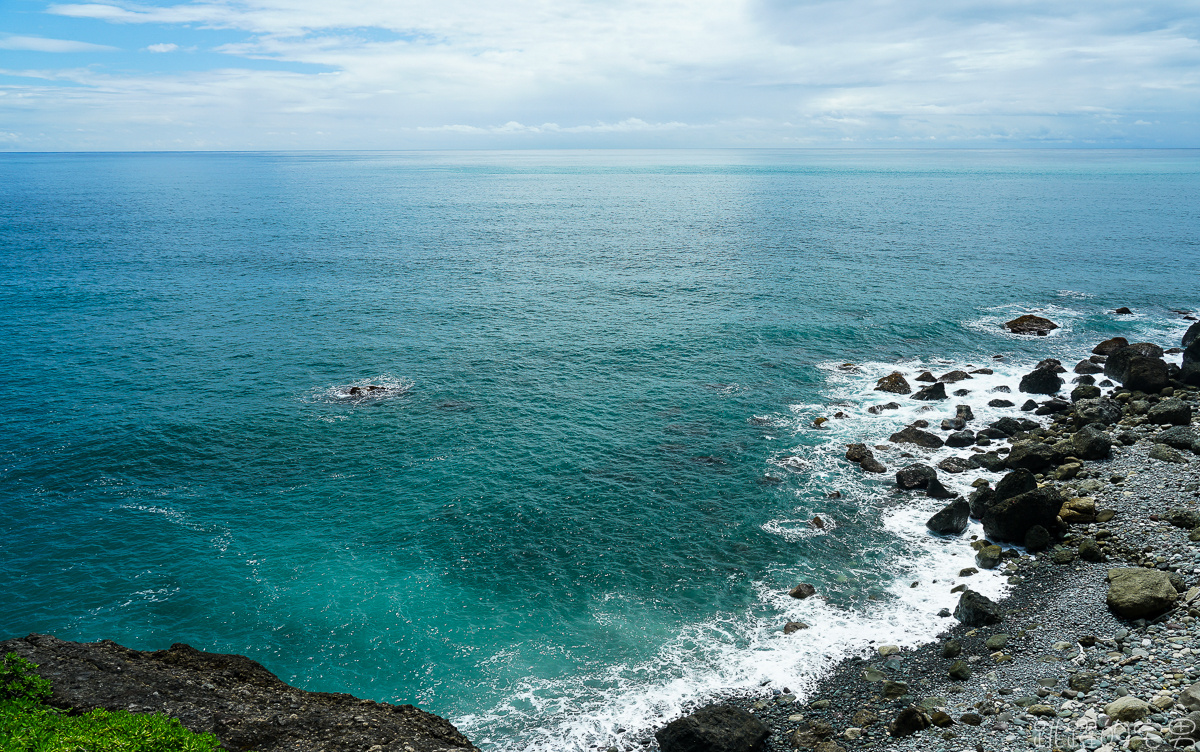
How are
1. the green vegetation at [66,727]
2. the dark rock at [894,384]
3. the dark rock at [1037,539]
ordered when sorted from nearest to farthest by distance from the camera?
the green vegetation at [66,727] < the dark rock at [1037,539] < the dark rock at [894,384]

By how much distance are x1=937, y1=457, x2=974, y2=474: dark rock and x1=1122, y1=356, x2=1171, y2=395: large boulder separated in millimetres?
20643

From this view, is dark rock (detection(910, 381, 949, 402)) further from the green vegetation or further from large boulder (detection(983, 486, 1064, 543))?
the green vegetation

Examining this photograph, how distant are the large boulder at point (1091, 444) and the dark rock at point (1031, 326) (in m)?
31.3

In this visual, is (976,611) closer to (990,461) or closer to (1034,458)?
(1034,458)

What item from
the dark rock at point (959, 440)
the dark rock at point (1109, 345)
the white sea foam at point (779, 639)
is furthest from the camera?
the dark rock at point (1109, 345)

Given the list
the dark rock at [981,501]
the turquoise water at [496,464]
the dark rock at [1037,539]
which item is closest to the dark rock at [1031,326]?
the turquoise water at [496,464]

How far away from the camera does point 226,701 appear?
22.2 meters

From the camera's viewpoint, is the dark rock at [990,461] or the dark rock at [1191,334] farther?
the dark rock at [1191,334]

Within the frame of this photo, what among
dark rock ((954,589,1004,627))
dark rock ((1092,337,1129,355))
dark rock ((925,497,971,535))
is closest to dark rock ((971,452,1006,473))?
dark rock ((925,497,971,535))

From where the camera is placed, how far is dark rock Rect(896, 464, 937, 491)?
140 feet

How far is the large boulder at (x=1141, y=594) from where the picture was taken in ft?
90.2

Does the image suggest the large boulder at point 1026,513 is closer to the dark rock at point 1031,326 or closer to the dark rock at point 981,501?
the dark rock at point 981,501

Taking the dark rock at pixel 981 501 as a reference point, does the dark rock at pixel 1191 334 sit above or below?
above

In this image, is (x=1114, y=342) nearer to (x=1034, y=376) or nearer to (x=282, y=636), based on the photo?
(x=1034, y=376)
